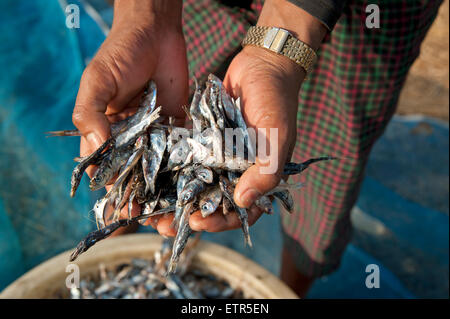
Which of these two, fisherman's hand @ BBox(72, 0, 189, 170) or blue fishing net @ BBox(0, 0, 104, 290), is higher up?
fisherman's hand @ BBox(72, 0, 189, 170)

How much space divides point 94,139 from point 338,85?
120 centimetres

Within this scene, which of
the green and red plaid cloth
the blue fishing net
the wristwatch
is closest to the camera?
the wristwatch

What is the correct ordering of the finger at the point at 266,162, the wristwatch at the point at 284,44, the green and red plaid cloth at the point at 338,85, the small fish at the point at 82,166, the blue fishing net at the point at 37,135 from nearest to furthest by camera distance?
the finger at the point at 266,162
the small fish at the point at 82,166
the wristwatch at the point at 284,44
the green and red plaid cloth at the point at 338,85
the blue fishing net at the point at 37,135

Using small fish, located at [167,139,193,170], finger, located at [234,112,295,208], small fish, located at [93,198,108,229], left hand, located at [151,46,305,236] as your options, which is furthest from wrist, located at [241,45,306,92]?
small fish, located at [93,198,108,229]

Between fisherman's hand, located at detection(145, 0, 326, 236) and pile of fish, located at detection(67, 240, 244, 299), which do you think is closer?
fisherman's hand, located at detection(145, 0, 326, 236)

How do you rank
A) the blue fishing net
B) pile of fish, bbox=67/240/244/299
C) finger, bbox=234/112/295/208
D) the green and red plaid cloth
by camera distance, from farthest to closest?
the blue fishing net
pile of fish, bbox=67/240/244/299
the green and red plaid cloth
finger, bbox=234/112/295/208

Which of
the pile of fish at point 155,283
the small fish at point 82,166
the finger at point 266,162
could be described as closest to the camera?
the finger at point 266,162

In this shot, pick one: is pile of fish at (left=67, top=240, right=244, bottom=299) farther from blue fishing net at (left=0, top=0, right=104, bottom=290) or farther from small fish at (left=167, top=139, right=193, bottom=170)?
small fish at (left=167, top=139, right=193, bottom=170)

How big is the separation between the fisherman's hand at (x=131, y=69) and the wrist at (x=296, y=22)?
0.55 metres

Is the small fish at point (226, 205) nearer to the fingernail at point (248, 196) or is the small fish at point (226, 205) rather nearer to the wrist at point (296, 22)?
the fingernail at point (248, 196)

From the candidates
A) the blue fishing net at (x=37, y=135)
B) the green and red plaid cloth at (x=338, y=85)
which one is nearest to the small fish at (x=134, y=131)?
the green and red plaid cloth at (x=338, y=85)

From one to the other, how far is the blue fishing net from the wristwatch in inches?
66.0

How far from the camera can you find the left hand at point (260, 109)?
113cm

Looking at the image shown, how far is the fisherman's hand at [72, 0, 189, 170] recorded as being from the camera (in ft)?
4.35
